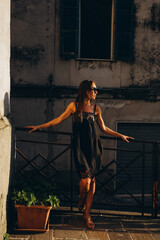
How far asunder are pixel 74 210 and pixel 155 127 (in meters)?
4.90

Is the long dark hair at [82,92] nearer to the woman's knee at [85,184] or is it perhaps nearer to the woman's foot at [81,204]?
the woman's knee at [85,184]

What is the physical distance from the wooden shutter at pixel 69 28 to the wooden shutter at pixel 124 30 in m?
1.19

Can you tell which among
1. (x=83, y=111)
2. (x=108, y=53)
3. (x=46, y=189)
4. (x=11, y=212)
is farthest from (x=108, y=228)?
(x=108, y=53)

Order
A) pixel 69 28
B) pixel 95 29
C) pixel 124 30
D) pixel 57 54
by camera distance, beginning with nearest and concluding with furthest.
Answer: pixel 69 28 → pixel 57 54 → pixel 124 30 → pixel 95 29

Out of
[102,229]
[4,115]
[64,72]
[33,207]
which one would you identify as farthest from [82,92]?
[64,72]

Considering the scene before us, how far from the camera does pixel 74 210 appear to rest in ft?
17.1

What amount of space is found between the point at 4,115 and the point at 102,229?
227 centimetres

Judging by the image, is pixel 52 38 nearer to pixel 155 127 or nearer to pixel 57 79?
pixel 57 79

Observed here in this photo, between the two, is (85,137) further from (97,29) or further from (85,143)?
(97,29)

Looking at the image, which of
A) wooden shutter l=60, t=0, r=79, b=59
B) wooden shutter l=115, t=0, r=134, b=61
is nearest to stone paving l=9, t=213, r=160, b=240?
wooden shutter l=60, t=0, r=79, b=59

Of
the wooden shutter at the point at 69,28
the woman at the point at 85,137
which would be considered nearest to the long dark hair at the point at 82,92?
the woman at the point at 85,137

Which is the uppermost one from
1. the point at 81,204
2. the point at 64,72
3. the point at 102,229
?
the point at 64,72

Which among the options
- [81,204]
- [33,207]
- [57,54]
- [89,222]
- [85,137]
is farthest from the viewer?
[57,54]

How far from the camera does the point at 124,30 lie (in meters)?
8.73
